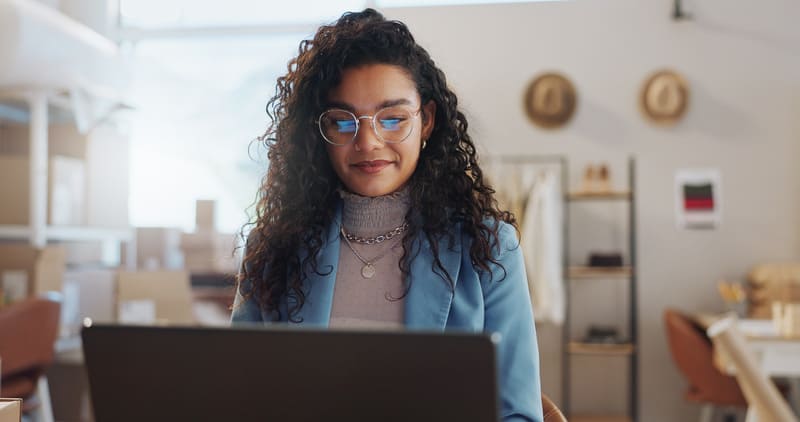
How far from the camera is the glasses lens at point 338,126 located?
1210 mm

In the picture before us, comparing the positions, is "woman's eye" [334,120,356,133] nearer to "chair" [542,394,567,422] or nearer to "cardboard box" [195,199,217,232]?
"chair" [542,394,567,422]

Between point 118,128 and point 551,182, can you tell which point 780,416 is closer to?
point 551,182

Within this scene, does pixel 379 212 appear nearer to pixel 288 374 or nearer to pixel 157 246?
pixel 288 374

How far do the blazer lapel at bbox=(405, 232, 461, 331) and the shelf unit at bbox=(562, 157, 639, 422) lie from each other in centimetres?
426

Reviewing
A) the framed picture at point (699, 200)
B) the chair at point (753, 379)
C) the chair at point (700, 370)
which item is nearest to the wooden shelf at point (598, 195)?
the framed picture at point (699, 200)

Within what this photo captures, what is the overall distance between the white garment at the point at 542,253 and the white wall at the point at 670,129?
2.03 feet

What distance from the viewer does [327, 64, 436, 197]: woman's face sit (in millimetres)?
1207

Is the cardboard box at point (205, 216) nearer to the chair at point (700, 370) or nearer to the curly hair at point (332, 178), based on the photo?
the chair at point (700, 370)

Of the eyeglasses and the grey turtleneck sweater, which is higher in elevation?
the eyeglasses

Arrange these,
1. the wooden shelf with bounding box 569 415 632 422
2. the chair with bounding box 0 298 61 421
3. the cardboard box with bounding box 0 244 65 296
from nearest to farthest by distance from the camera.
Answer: the chair with bounding box 0 298 61 421, the cardboard box with bounding box 0 244 65 296, the wooden shelf with bounding box 569 415 632 422

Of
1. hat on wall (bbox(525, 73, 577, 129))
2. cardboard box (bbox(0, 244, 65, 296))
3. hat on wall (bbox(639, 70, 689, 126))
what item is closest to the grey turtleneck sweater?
cardboard box (bbox(0, 244, 65, 296))

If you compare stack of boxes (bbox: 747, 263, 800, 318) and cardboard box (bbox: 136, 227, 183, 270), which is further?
cardboard box (bbox: 136, 227, 183, 270)

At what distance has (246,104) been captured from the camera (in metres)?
6.59

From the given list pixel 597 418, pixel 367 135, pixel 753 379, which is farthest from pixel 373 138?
pixel 597 418
